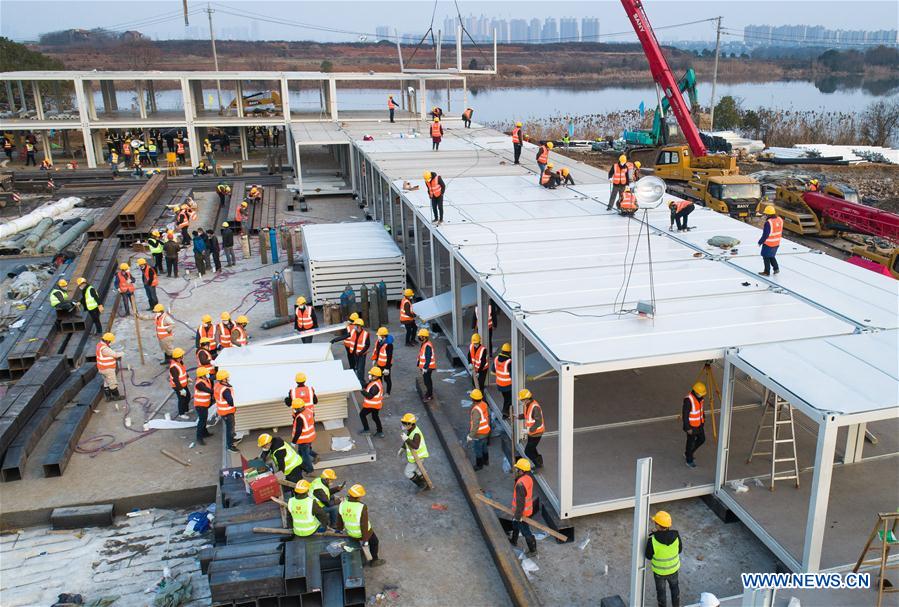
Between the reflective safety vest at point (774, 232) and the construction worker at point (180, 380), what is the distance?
36.0 ft

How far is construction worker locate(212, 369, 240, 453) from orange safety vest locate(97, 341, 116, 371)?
10.0 ft

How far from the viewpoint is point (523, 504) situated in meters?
9.58

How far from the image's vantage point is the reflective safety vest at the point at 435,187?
16.8 m

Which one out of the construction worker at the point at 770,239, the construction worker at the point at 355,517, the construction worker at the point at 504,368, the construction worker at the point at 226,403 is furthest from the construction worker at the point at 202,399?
the construction worker at the point at 770,239

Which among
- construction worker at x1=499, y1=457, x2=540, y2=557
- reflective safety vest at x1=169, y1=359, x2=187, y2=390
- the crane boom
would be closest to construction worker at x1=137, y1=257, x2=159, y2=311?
reflective safety vest at x1=169, y1=359, x2=187, y2=390

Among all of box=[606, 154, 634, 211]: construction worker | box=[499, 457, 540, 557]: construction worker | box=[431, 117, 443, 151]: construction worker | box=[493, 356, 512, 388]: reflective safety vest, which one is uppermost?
box=[431, 117, 443, 151]: construction worker

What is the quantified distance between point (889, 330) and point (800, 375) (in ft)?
8.72

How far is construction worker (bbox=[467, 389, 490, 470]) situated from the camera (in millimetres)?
11484

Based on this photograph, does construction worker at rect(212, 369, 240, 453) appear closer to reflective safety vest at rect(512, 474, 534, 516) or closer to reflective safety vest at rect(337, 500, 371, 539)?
reflective safety vest at rect(337, 500, 371, 539)

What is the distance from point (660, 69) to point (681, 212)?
15331mm

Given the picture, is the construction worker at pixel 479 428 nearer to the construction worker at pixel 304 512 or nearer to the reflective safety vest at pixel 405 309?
the construction worker at pixel 304 512

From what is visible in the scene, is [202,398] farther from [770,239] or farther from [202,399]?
[770,239]

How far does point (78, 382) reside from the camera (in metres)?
14.7

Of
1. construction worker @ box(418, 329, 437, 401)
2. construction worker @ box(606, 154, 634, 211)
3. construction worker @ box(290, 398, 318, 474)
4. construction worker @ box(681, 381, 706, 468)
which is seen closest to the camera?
construction worker @ box(681, 381, 706, 468)
